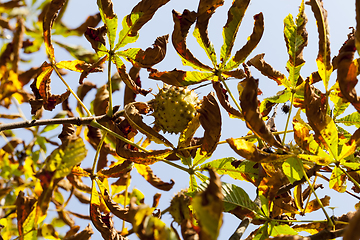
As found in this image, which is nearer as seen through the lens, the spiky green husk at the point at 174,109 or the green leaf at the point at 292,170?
the green leaf at the point at 292,170

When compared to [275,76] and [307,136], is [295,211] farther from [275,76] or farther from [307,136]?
[275,76]

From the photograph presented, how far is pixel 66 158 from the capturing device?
881 mm

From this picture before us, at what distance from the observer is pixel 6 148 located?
2.73m

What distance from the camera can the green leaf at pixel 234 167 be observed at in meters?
1.34

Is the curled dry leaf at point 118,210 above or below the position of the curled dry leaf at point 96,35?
below

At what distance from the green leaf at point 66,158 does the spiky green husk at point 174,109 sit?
612mm

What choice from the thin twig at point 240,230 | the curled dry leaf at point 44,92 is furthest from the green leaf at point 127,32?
the thin twig at point 240,230

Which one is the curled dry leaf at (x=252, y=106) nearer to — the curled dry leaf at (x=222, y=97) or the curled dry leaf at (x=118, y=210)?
the curled dry leaf at (x=222, y=97)

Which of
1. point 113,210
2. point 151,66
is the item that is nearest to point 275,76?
point 151,66

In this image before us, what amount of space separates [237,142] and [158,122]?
592 mm

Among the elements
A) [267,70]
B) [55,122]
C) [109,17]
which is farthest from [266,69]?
[55,122]

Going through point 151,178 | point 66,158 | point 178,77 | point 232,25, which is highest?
point 232,25

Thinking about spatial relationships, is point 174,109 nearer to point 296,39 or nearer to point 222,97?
point 222,97

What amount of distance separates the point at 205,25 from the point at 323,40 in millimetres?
466
